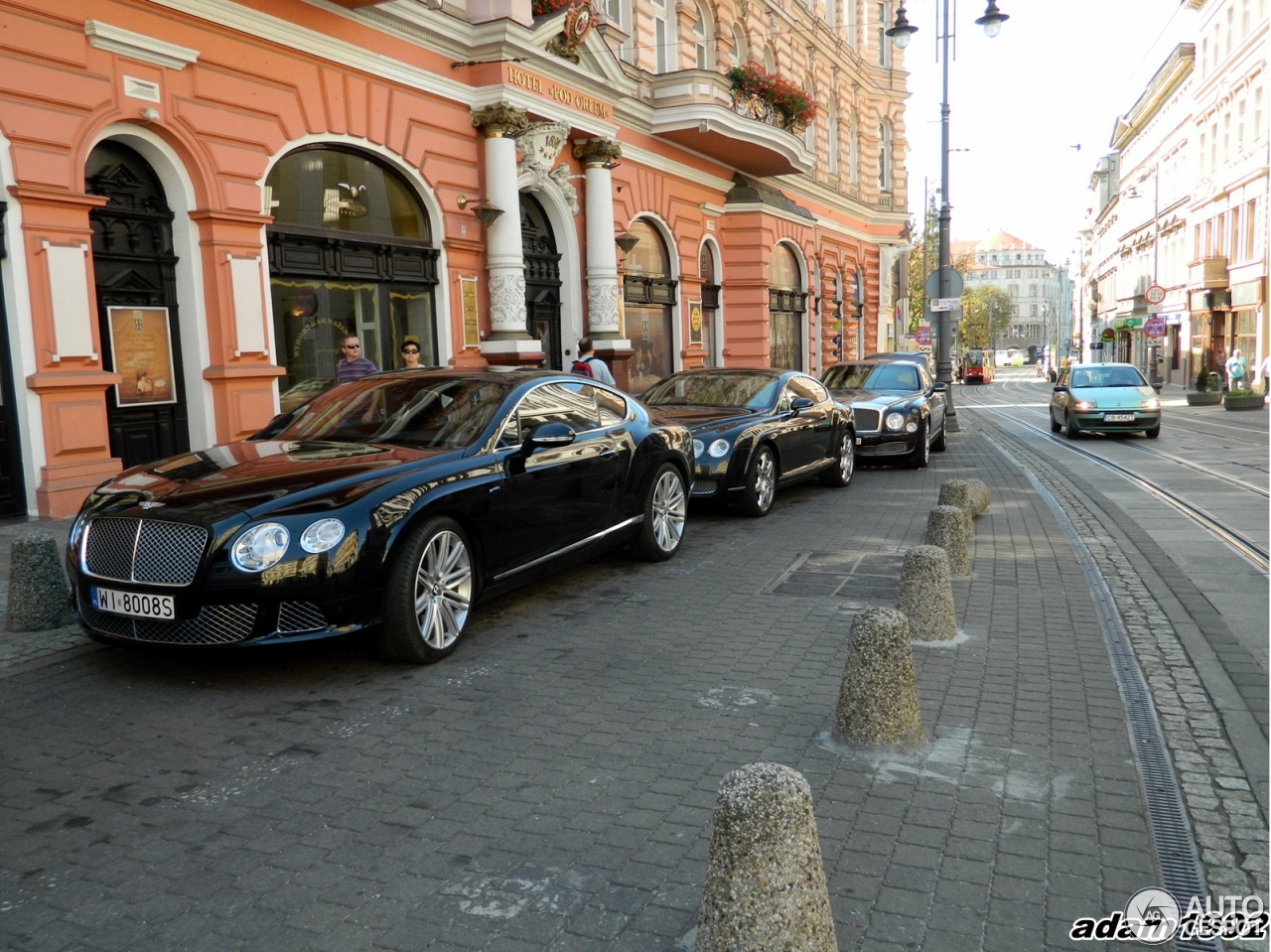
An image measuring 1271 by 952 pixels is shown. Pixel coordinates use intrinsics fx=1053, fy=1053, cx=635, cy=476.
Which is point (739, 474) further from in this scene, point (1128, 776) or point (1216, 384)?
point (1216, 384)

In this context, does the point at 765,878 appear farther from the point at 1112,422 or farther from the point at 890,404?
the point at 1112,422

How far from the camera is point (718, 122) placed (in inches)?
821

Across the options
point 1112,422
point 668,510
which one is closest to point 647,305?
point 1112,422

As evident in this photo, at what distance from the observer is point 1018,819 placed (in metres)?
3.69

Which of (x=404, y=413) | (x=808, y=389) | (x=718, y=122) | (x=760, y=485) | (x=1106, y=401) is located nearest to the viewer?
(x=404, y=413)

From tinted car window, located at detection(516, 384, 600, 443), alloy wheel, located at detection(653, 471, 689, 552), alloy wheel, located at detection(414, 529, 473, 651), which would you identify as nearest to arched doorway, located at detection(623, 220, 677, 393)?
alloy wheel, located at detection(653, 471, 689, 552)

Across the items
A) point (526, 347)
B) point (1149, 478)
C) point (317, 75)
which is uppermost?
point (317, 75)

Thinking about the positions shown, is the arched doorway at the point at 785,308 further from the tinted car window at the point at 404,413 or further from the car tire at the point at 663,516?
the tinted car window at the point at 404,413

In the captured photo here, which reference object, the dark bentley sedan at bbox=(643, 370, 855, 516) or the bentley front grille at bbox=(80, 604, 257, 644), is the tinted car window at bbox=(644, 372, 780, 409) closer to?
the dark bentley sedan at bbox=(643, 370, 855, 516)

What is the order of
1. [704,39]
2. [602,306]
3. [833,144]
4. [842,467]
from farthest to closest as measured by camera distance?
[833,144] < [704,39] < [602,306] < [842,467]

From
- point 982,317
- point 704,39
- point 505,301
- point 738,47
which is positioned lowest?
point 505,301

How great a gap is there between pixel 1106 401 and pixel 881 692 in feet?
60.7

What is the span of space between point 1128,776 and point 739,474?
6436 mm

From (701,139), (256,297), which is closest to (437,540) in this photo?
(256,297)
